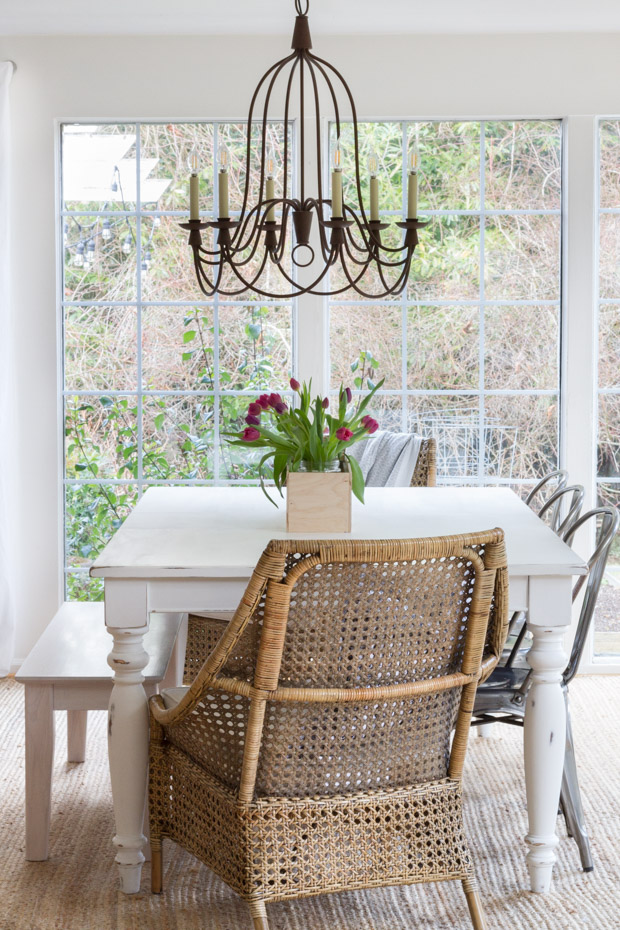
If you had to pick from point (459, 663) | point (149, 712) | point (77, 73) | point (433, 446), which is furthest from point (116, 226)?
point (459, 663)

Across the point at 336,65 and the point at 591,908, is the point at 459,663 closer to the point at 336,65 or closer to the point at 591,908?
the point at 591,908

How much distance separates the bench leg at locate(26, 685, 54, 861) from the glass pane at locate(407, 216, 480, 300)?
2.13 m

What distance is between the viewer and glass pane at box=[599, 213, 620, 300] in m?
3.63

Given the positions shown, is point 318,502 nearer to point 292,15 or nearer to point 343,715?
point 343,715

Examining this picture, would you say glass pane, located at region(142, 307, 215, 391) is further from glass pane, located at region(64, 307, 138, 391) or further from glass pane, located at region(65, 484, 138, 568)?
glass pane, located at region(65, 484, 138, 568)

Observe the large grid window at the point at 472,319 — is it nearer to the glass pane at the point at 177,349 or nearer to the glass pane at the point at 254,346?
the glass pane at the point at 254,346

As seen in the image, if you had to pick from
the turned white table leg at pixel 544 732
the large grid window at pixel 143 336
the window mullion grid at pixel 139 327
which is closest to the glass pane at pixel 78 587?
the large grid window at pixel 143 336

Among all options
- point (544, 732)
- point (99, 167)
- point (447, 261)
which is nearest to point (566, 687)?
point (544, 732)

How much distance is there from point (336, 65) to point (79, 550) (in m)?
2.09

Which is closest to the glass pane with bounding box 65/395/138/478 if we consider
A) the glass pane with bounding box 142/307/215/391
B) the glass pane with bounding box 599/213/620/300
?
the glass pane with bounding box 142/307/215/391

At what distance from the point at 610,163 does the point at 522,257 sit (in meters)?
0.47

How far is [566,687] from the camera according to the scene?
2.31 m

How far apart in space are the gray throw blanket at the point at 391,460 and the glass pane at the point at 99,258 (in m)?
1.16

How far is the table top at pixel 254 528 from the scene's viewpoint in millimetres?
2002
